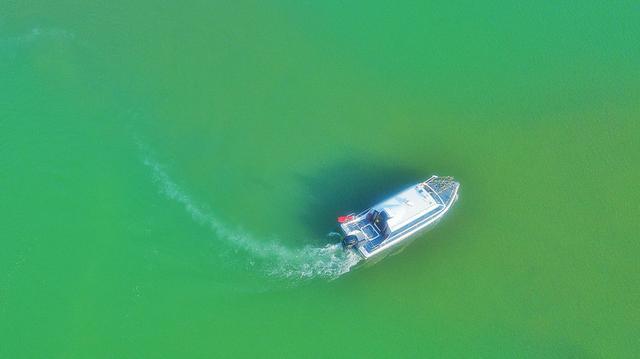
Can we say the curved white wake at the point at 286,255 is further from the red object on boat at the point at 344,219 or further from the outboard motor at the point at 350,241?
the red object on boat at the point at 344,219

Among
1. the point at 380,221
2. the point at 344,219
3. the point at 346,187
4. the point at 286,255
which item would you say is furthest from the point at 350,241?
the point at 346,187

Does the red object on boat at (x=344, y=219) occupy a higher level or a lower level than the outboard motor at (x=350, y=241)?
higher

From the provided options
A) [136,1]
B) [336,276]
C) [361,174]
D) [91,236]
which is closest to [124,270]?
[91,236]

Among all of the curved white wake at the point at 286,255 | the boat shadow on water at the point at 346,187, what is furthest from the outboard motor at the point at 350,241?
the boat shadow on water at the point at 346,187

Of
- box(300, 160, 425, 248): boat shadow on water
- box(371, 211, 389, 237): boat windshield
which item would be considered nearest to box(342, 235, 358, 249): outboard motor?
box(300, 160, 425, 248): boat shadow on water

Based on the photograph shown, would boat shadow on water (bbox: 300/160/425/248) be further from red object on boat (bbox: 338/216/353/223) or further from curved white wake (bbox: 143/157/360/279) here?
curved white wake (bbox: 143/157/360/279)

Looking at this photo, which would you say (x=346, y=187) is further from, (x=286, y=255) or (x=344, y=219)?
(x=286, y=255)
